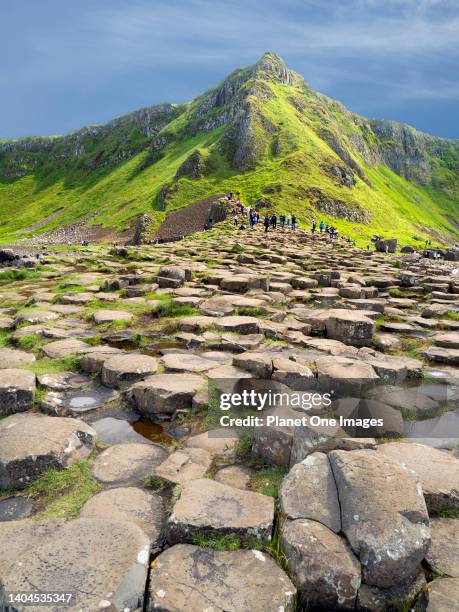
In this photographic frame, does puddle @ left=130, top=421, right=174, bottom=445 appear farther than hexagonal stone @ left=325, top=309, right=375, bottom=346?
No

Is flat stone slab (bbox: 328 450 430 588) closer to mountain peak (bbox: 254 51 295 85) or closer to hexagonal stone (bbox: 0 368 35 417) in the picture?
hexagonal stone (bbox: 0 368 35 417)

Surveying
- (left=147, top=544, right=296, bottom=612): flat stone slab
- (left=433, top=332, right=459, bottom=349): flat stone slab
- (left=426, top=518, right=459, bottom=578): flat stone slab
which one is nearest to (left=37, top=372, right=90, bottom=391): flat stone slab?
(left=147, top=544, right=296, bottom=612): flat stone slab

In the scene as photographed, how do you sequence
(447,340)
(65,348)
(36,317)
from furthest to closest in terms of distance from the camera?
1. (36,317)
2. (447,340)
3. (65,348)

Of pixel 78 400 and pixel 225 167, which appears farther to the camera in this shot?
pixel 225 167

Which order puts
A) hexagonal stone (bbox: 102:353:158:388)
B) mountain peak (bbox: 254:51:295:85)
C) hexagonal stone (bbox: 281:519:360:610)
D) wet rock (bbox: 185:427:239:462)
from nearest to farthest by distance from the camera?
hexagonal stone (bbox: 281:519:360:610) < wet rock (bbox: 185:427:239:462) < hexagonal stone (bbox: 102:353:158:388) < mountain peak (bbox: 254:51:295:85)

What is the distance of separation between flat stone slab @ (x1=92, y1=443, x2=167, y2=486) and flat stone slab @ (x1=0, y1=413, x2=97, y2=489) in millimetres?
209

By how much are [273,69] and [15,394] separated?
493 ft

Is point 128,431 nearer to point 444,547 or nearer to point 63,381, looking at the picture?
point 63,381

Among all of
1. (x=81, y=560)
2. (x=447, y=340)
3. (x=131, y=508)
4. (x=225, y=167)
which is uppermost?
(x=225, y=167)

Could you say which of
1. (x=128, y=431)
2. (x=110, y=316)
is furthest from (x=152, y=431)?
(x=110, y=316)

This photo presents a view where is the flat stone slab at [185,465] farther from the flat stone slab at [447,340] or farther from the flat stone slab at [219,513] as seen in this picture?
the flat stone slab at [447,340]

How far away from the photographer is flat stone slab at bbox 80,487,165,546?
9.28 feet

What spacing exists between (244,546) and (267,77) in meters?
143

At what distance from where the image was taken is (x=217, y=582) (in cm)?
232
